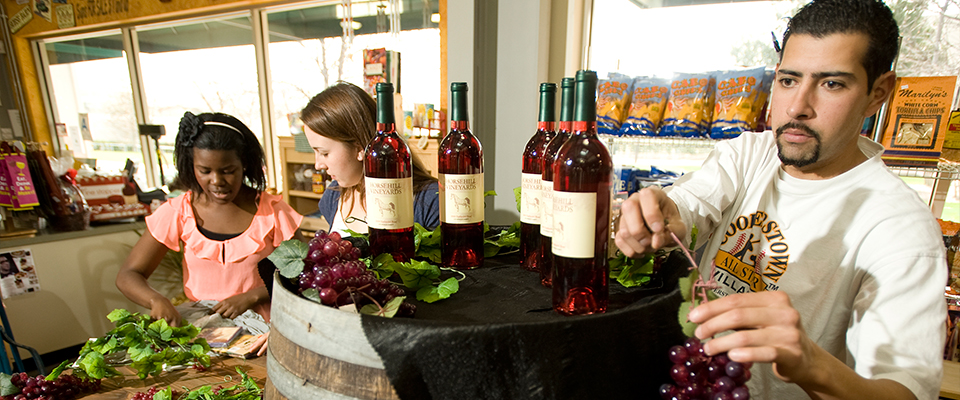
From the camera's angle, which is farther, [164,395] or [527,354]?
[164,395]

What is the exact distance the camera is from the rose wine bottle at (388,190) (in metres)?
0.67

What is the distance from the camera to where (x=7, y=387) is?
2.84 ft

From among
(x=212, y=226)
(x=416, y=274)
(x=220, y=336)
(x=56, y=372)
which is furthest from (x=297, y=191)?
(x=416, y=274)

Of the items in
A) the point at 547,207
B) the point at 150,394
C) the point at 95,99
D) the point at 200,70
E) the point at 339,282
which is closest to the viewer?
the point at 339,282

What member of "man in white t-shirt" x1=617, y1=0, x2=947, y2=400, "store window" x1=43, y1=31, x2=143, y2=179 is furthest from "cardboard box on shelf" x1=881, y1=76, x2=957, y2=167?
"store window" x1=43, y1=31, x2=143, y2=179

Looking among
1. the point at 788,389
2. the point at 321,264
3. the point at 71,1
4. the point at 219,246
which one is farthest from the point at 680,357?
the point at 71,1

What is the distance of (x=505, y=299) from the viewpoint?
0.59m

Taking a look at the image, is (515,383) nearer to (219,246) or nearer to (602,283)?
(602,283)

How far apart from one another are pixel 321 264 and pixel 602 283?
0.36 m

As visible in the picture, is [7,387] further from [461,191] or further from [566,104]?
[566,104]

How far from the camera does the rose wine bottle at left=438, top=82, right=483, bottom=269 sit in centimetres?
71

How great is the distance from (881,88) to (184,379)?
1.47 meters

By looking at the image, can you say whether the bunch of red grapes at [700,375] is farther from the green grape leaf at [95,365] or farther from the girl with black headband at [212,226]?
the girl with black headband at [212,226]

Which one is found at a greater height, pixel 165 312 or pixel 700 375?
pixel 700 375
